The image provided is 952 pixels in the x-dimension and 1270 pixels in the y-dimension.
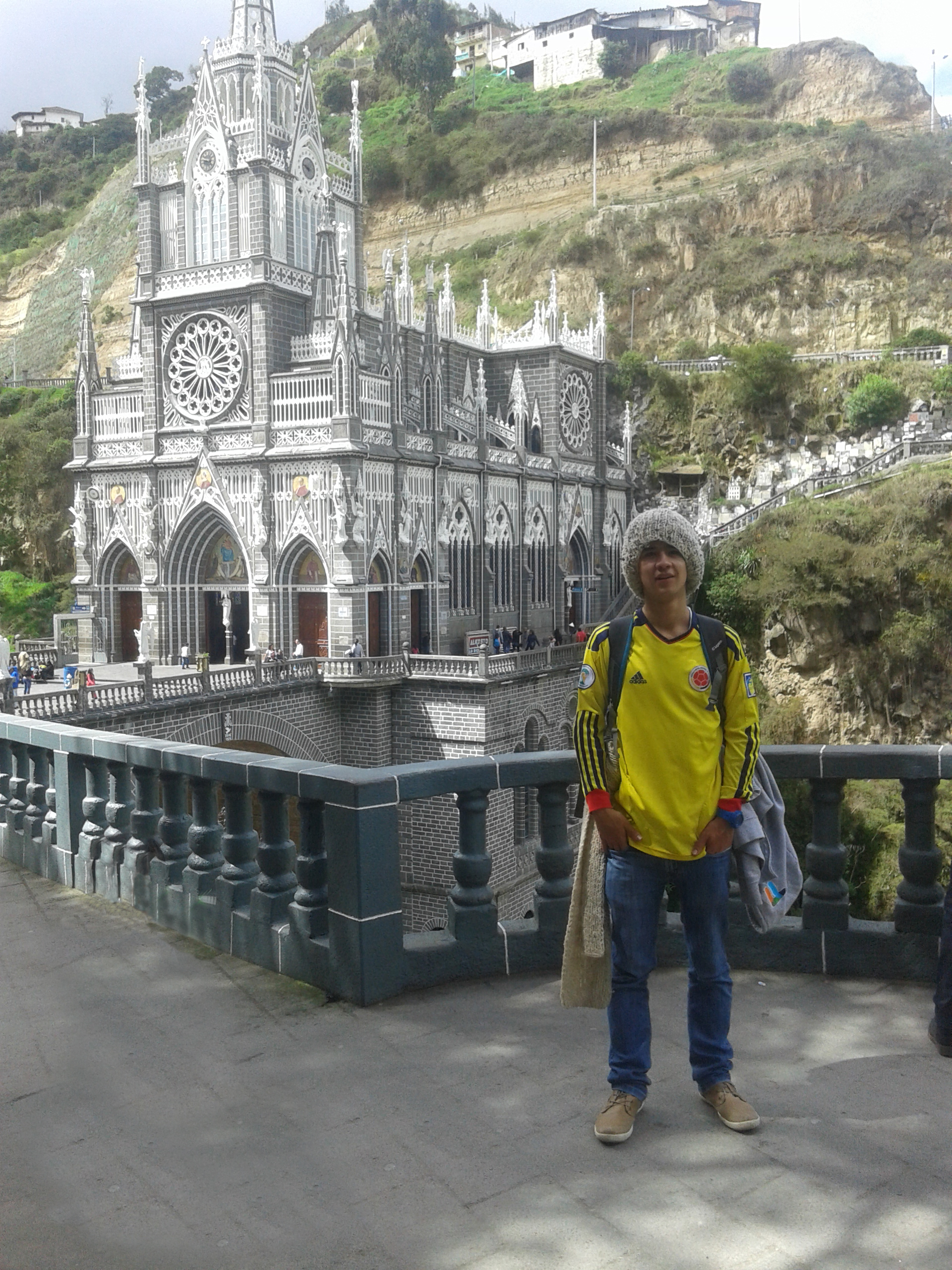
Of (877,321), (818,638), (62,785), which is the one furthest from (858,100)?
(62,785)

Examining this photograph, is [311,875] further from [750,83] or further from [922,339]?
[750,83]

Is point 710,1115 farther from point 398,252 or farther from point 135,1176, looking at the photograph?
point 398,252

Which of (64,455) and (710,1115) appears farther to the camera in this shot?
(64,455)

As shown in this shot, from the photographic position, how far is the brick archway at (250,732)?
22203 mm

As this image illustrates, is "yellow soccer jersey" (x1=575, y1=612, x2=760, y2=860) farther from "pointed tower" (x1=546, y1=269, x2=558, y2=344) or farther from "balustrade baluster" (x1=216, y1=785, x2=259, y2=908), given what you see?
"pointed tower" (x1=546, y1=269, x2=558, y2=344)

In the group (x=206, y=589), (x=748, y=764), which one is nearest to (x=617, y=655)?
(x=748, y=764)

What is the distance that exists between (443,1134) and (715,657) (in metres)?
1.79

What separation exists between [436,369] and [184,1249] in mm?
29028

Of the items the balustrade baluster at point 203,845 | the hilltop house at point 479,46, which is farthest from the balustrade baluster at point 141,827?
the hilltop house at point 479,46

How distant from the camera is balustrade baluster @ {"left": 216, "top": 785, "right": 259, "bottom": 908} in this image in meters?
5.05

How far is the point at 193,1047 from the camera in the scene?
4.10m

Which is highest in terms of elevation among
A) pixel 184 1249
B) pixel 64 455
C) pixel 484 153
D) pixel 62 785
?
pixel 484 153

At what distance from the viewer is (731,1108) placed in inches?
136

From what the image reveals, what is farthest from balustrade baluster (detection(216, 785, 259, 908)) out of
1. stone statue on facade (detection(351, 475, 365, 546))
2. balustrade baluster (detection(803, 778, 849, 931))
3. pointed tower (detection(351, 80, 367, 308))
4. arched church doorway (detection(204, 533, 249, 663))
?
pointed tower (detection(351, 80, 367, 308))
